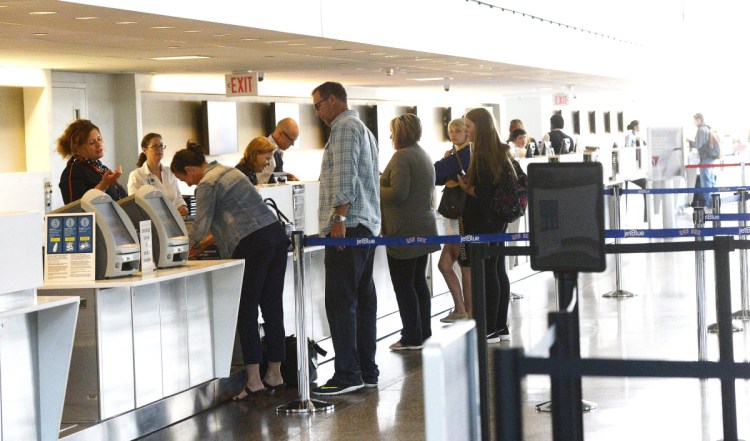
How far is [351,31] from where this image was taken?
390 inches

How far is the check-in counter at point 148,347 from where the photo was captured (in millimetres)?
5574

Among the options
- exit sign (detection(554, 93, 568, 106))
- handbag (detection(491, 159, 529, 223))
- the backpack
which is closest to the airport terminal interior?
handbag (detection(491, 159, 529, 223))

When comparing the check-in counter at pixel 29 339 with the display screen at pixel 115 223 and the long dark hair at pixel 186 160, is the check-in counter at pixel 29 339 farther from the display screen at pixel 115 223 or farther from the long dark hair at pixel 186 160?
the long dark hair at pixel 186 160

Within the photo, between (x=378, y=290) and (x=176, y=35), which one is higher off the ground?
(x=176, y=35)

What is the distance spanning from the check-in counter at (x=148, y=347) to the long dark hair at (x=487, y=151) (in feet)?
6.30

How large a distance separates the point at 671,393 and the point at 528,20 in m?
11.2

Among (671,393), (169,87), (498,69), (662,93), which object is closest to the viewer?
(671,393)

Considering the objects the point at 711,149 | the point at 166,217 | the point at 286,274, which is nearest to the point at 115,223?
the point at 166,217

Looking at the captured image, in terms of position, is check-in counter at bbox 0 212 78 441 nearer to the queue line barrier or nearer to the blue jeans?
the queue line barrier

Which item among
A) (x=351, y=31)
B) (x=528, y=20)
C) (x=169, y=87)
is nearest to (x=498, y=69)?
(x=528, y=20)

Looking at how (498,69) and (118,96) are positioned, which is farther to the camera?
(498,69)

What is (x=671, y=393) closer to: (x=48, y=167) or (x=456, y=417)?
(x=456, y=417)

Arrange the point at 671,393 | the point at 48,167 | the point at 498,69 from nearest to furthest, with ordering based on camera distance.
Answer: the point at 671,393 → the point at 48,167 → the point at 498,69

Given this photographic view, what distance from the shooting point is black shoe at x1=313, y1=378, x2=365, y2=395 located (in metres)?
6.62
